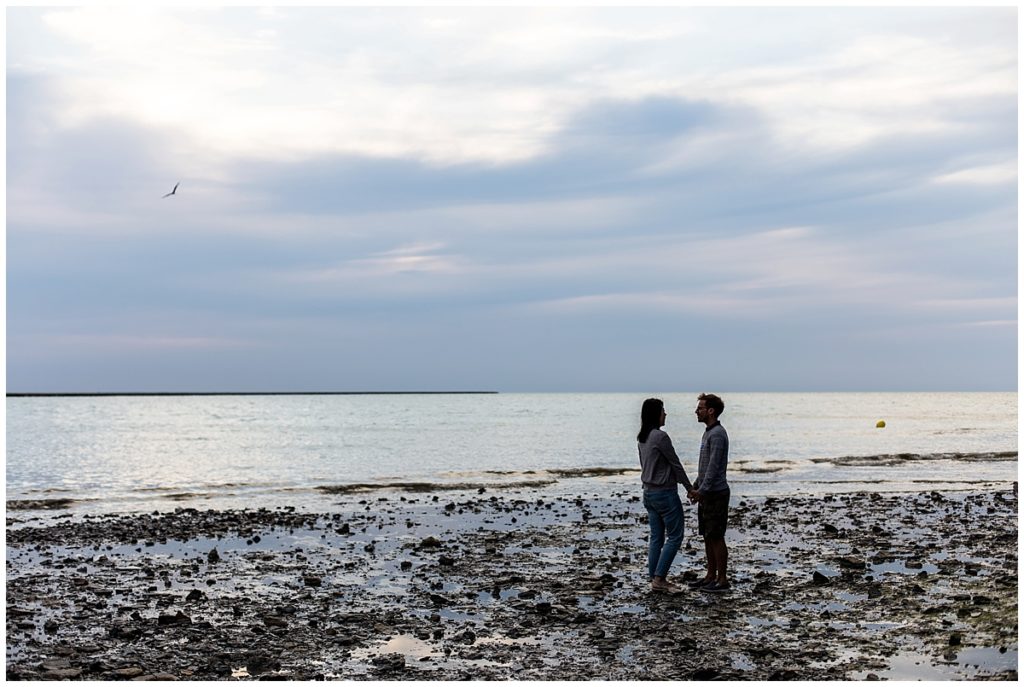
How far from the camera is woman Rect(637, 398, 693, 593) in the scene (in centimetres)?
1291

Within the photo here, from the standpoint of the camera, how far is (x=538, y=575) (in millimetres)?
14719

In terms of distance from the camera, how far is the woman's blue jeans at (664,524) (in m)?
13.1

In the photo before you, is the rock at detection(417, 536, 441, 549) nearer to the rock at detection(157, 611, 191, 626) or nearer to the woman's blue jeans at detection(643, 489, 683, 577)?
the woman's blue jeans at detection(643, 489, 683, 577)

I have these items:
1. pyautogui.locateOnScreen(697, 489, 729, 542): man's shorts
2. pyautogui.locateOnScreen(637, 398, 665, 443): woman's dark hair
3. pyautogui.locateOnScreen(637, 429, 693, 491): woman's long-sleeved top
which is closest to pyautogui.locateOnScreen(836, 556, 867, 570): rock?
pyautogui.locateOnScreen(697, 489, 729, 542): man's shorts

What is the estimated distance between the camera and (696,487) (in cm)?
1325

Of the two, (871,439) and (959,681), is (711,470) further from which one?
(871,439)

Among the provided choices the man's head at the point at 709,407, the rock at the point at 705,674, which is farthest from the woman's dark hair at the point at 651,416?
the rock at the point at 705,674

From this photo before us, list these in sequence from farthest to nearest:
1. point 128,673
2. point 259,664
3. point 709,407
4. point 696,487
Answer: point 696,487
point 709,407
point 259,664
point 128,673

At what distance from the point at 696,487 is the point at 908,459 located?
1605 inches

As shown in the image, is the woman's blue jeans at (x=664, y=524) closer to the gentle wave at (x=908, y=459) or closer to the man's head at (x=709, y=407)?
the man's head at (x=709, y=407)

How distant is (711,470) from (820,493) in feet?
62.6

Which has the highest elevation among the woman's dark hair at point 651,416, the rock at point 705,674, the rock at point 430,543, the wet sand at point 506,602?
the woman's dark hair at point 651,416

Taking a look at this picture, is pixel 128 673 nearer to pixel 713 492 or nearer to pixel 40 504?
pixel 713 492

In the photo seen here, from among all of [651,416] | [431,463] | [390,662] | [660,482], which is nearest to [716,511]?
[660,482]
